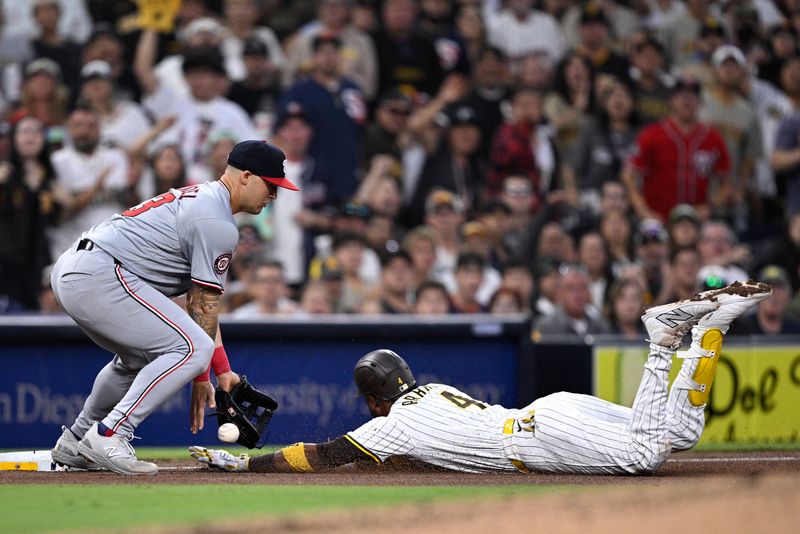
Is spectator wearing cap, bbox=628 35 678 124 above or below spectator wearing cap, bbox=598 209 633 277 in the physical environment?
above

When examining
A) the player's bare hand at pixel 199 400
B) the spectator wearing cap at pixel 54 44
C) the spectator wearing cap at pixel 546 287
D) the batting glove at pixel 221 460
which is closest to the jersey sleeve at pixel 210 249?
the player's bare hand at pixel 199 400

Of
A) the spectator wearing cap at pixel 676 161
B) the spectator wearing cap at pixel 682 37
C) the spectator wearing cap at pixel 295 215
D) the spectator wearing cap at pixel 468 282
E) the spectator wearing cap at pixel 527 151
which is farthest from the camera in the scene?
the spectator wearing cap at pixel 682 37

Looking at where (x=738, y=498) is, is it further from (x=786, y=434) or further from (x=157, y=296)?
(x=786, y=434)

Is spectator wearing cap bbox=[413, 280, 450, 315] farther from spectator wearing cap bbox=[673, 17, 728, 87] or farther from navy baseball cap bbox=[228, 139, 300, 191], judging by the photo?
spectator wearing cap bbox=[673, 17, 728, 87]

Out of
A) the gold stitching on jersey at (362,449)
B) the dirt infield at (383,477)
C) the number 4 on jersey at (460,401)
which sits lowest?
the dirt infield at (383,477)

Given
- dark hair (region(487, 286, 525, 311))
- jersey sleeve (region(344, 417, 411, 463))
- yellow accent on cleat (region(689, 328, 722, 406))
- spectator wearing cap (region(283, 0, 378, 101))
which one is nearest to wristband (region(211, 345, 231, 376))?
jersey sleeve (region(344, 417, 411, 463))

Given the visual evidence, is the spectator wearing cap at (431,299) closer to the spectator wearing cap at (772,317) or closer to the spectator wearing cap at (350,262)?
the spectator wearing cap at (350,262)

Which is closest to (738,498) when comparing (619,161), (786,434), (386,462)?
(386,462)
